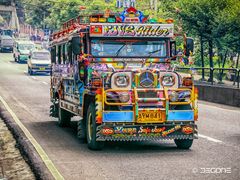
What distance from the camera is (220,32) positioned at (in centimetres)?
4156

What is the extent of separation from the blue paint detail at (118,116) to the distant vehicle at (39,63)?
1527 inches

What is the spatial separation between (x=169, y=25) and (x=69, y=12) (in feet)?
228

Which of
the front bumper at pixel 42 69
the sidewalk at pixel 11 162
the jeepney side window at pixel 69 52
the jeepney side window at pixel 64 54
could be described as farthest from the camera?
the front bumper at pixel 42 69

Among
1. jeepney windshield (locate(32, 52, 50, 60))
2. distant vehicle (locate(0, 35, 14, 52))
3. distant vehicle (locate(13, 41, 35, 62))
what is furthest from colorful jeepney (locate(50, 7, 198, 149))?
distant vehicle (locate(0, 35, 14, 52))

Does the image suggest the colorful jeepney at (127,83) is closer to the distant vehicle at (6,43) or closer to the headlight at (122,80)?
the headlight at (122,80)

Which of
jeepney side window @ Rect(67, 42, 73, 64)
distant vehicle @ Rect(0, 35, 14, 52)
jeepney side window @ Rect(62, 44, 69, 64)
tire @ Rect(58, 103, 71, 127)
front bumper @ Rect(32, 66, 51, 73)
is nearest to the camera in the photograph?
jeepney side window @ Rect(67, 42, 73, 64)

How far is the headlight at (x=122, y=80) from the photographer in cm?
1273

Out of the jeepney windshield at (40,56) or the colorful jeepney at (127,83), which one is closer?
the colorful jeepney at (127,83)

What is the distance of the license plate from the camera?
12617 mm

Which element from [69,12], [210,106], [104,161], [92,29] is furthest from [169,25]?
[69,12]

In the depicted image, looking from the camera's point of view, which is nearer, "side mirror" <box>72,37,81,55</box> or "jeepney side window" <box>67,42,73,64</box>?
"side mirror" <box>72,37,81,55</box>

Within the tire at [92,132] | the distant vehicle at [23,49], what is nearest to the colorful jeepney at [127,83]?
the tire at [92,132]

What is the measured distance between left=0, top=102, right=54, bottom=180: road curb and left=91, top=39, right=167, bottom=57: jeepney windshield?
2.42 m

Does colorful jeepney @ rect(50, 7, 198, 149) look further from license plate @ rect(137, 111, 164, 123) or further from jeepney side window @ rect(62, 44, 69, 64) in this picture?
jeepney side window @ rect(62, 44, 69, 64)
